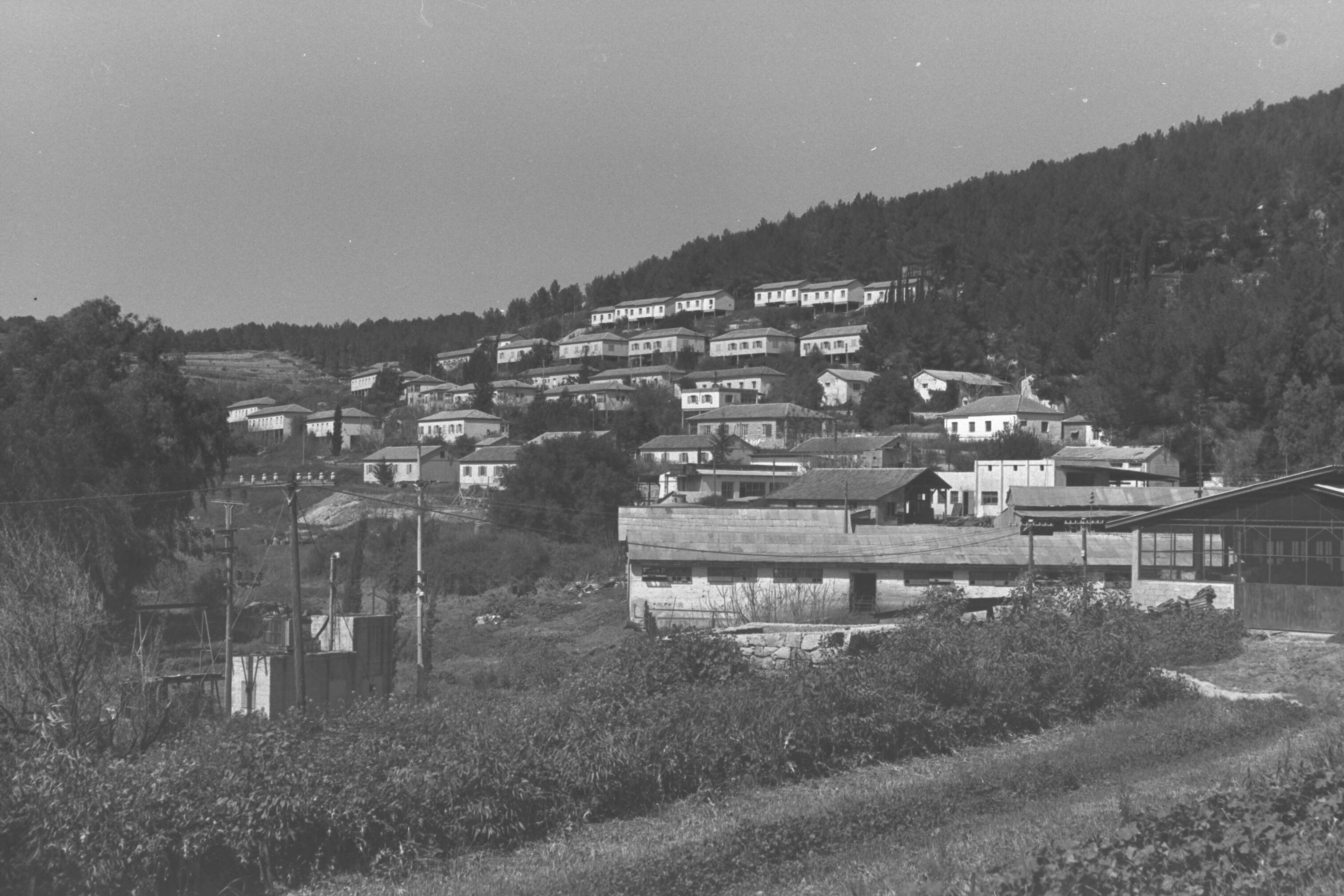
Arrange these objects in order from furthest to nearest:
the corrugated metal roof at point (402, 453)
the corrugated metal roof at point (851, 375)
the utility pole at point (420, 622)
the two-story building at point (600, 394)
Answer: the two-story building at point (600, 394)
the corrugated metal roof at point (851, 375)
the corrugated metal roof at point (402, 453)
the utility pole at point (420, 622)

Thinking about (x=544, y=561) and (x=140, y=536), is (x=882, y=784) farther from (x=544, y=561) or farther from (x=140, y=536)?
(x=544, y=561)

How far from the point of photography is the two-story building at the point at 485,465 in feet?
199

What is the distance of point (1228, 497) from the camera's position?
2255 centimetres

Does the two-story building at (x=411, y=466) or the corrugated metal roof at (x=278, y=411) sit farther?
the corrugated metal roof at (x=278, y=411)

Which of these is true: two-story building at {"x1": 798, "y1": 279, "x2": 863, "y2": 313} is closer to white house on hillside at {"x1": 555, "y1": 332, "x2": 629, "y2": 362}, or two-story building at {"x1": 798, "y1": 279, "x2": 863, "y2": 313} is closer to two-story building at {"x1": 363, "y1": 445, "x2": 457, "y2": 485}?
white house on hillside at {"x1": 555, "y1": 332, "x2": 629, "y2": 362}

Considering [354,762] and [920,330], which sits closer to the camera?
[354,762]

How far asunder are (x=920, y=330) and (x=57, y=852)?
8068cm

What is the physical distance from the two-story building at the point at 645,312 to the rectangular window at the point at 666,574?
91.9 meters

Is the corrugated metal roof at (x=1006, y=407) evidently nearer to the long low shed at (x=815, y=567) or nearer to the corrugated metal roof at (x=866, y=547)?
the corrugated metal roof at (x=866, y=547)

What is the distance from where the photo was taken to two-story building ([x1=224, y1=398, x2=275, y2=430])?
92125 millimetres

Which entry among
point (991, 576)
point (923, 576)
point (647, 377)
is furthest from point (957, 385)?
point (923, 576)

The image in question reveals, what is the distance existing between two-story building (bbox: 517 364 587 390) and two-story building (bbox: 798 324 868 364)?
59.9 ft

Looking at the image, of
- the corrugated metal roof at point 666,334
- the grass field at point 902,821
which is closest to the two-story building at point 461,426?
the corrugated metal roof at point 666,334

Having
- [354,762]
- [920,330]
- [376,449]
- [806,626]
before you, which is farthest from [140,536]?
[920,330]
